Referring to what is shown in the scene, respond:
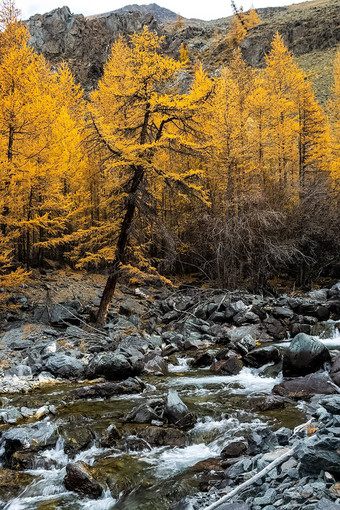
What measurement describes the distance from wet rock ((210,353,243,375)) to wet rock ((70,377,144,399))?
2051 mm

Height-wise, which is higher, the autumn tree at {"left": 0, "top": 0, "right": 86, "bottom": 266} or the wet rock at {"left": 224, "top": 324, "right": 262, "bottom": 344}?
the autumn tree at {"left": 0, "top": 0, "right": 86, "bottom": 266}

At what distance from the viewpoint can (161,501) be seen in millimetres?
4289

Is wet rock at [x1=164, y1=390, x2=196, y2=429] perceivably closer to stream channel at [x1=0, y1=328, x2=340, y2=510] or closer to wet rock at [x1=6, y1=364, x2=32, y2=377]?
stream channel at [x1=0, y1=328, x2=340, y2=510]

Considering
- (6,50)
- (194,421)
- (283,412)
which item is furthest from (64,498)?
(6,50)

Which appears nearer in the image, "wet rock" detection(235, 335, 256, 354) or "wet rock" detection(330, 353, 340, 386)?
"wet rock" detection(330, 353, 340, 386)

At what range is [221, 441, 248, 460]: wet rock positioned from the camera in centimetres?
501

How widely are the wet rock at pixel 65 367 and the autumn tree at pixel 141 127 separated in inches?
136

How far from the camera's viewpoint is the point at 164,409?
626cm

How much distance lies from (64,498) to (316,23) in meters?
88.0

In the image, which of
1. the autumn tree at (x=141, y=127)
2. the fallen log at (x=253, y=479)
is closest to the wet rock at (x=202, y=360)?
the autumn tree at (x=141, y=127)

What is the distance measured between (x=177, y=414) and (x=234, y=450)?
1.27m

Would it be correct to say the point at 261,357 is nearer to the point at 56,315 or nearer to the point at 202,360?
the point at 202,360

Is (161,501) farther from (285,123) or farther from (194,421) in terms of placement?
(285,123)

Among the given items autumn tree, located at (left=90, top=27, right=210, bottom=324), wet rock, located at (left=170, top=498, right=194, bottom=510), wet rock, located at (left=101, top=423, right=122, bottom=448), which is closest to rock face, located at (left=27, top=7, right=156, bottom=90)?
autumn tree, located at (left=90, top=27, right=210, bottom=324)
